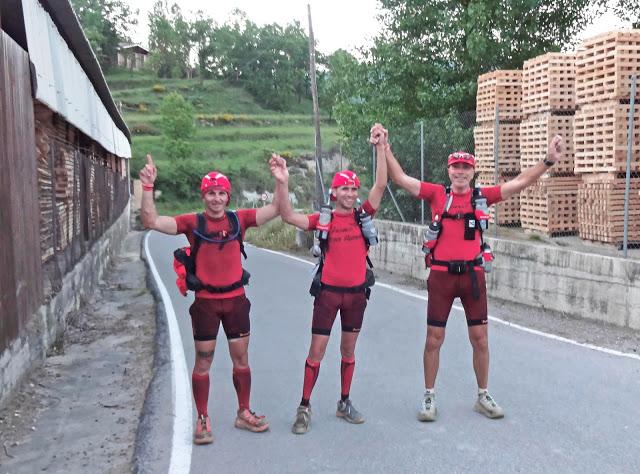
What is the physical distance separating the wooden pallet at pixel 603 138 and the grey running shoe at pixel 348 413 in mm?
7615

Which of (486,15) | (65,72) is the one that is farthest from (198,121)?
(65,72)

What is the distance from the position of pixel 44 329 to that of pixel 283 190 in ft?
13.1

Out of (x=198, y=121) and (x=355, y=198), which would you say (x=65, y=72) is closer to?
(x=355, y=198)

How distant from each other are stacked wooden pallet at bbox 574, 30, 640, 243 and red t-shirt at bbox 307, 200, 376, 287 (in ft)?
24.0

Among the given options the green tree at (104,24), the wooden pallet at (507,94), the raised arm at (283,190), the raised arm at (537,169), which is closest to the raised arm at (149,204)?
the raised arm at (283,190)

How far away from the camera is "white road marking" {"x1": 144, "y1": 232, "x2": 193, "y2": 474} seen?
481cm

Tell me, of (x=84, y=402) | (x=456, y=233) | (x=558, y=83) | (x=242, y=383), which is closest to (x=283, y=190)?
(x=456, y=233)

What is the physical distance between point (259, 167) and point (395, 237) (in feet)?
163

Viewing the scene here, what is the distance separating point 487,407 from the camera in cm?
556

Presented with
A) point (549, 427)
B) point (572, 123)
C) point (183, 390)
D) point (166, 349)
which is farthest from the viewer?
point (572, 123)

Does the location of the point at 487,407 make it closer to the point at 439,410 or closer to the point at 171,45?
the point at 439,410

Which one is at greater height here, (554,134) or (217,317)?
(554,134)

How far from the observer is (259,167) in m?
64.2

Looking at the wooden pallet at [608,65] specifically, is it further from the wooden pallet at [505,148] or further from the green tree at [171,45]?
→ the green tree at [171,45]
